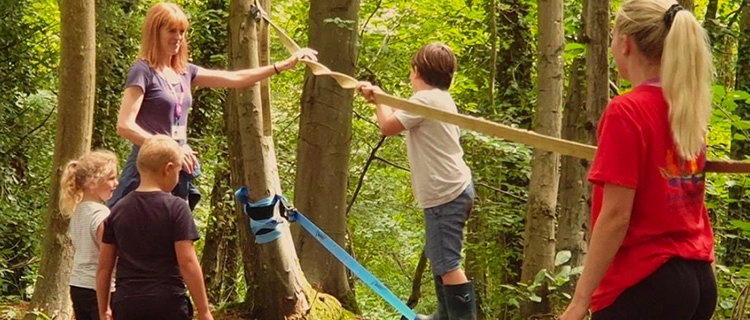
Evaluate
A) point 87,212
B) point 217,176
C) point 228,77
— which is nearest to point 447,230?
point 228,77

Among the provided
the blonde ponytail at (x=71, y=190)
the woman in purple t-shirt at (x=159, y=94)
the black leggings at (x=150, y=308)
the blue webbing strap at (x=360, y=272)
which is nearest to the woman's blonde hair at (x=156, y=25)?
the woman in purple t-shirt at (x=159, y=94)

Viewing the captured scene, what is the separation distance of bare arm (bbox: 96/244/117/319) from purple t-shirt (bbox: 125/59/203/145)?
62 cm

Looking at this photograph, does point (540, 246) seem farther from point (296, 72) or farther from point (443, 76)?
point (296, 72)

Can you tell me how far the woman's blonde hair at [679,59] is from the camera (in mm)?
2387

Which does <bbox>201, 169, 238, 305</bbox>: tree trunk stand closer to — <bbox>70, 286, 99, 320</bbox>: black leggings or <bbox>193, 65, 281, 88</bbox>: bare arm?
<bbox>193, 65, 281, 88</bbox>: bare arm

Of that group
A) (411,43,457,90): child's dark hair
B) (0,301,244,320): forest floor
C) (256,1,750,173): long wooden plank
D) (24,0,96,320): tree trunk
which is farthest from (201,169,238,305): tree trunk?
(256,1,750,173): long wooden plank

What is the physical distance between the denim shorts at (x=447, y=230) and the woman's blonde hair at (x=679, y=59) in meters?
1.96

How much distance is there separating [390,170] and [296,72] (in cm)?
264

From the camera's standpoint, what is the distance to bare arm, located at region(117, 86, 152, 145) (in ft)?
13.1

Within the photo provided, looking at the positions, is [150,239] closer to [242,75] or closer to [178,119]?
[178,119]

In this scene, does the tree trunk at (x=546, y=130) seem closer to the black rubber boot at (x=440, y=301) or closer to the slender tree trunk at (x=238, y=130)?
the slender tree trunk at (x=238, y=130)

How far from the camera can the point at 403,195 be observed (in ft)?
48.3

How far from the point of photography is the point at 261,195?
5.48 metres

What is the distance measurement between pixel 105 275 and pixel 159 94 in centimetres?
85
